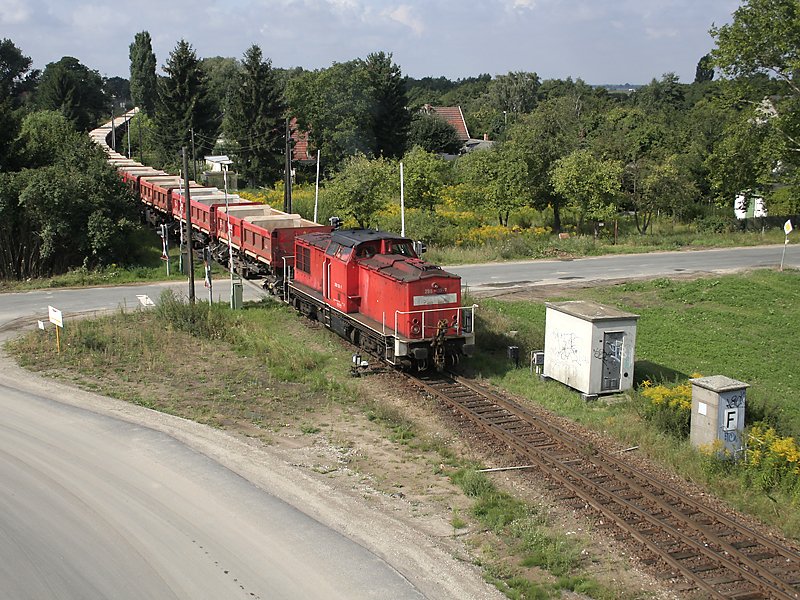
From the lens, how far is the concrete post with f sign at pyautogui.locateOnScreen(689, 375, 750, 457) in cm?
1452

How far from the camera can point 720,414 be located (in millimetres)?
14516

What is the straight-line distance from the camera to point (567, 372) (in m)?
19.0

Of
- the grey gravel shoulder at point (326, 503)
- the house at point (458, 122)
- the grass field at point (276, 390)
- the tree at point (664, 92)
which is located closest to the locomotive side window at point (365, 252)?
the grass field at point (276, 390)

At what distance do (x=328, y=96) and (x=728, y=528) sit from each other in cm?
5815

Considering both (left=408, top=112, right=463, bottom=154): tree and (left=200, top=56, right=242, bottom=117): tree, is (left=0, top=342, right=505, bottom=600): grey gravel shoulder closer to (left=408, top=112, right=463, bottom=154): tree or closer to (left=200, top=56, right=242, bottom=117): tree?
(left=408, top=112, right=463, bottom=154): tree

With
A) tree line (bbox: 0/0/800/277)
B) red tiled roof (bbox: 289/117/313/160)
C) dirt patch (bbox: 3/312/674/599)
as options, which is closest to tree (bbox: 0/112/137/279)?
tree line (bbox: 0/0/800/277)

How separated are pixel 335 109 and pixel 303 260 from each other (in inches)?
1666

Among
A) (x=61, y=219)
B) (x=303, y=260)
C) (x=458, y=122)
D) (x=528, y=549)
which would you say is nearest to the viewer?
(x=528, y=549)

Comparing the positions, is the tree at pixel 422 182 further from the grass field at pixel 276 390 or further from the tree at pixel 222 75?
the tree at pixel 222 75

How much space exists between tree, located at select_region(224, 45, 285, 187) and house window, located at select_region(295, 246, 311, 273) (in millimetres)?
38282

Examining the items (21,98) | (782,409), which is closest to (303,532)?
(782,409)

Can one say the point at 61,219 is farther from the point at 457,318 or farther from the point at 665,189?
the point at 665,189

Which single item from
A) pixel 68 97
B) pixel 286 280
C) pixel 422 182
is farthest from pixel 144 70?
pixel 286 280

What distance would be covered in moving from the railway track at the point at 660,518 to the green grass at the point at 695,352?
965mm
